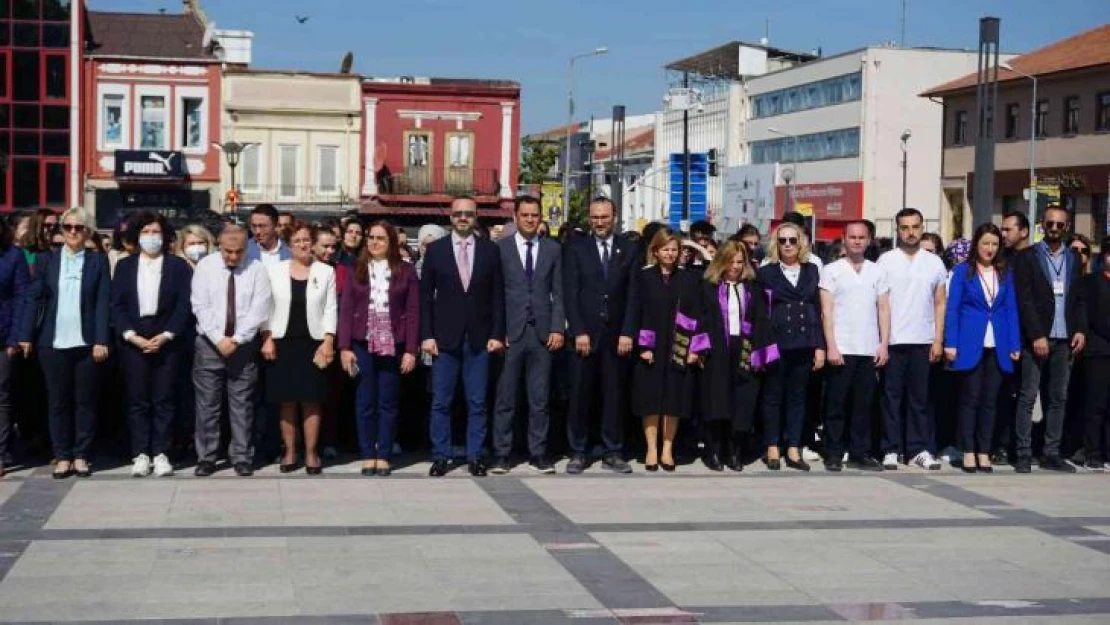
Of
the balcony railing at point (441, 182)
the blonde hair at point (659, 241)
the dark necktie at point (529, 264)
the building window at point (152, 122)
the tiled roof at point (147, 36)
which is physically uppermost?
the tiled roof at point (147, 36)

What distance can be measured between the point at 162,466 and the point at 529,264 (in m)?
3.16

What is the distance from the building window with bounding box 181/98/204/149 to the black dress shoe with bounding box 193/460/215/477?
49.1 meters

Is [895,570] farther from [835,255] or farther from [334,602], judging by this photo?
[835,255]

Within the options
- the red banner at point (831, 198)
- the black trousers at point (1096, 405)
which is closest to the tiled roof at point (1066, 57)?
the red banner at point (831, 198)

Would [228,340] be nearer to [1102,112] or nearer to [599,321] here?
[599,321]

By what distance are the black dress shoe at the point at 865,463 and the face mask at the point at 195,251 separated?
18.1ft

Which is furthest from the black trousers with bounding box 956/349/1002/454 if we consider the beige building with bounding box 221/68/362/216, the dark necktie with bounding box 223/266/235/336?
the beige building with bounding box 221/68/362/216

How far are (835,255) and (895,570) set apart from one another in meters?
7.04

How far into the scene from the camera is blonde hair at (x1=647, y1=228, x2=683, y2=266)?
13.0 m

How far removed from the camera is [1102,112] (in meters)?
62.4

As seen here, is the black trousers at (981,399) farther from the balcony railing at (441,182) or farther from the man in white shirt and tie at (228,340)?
the balcony railing at (441,182)

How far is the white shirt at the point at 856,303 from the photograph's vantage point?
13.3 metres

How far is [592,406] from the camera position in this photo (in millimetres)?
13742

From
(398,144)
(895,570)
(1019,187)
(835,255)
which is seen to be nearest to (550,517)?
(895,570)
